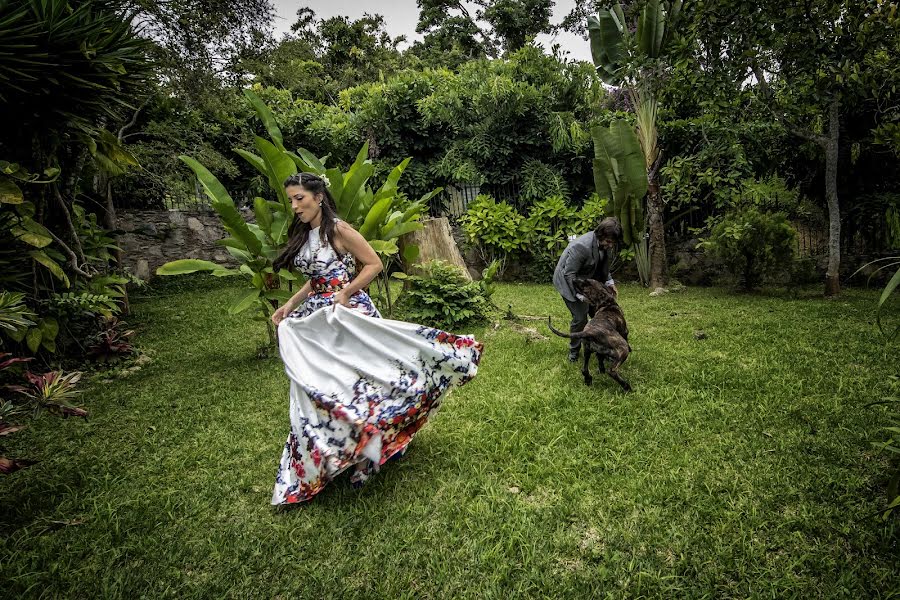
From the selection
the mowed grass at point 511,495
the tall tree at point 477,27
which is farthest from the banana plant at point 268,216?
the tall tree at point 477,27

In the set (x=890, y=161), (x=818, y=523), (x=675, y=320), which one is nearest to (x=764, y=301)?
(x=675, y=320)

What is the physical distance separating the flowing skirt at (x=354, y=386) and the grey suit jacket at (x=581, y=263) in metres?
1.91

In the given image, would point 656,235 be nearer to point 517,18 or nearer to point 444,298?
point 444,298

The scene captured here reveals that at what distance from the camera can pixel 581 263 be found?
4.27 m

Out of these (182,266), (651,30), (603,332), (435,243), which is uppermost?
(651,30)

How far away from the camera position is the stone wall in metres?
9.57

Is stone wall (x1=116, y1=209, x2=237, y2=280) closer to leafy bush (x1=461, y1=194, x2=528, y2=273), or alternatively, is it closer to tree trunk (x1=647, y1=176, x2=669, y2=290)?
leafy bush (x1=461, y1=194, x2=528, y2=273)

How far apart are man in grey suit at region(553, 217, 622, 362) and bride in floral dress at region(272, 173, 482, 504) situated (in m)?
1.84

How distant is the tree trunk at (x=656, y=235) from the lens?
8398mm

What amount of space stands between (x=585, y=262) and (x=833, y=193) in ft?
16.4

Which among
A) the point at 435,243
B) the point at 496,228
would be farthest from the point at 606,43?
the point at 435,243

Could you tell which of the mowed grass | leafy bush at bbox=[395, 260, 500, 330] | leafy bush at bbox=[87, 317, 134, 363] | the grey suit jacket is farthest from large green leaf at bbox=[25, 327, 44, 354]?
the grey suit jacket

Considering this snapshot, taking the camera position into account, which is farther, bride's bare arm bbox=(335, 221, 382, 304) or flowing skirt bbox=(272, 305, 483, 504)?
bride's bare arm bbox=(335, 221, 382, 304)

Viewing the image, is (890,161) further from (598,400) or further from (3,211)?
(3,211)
